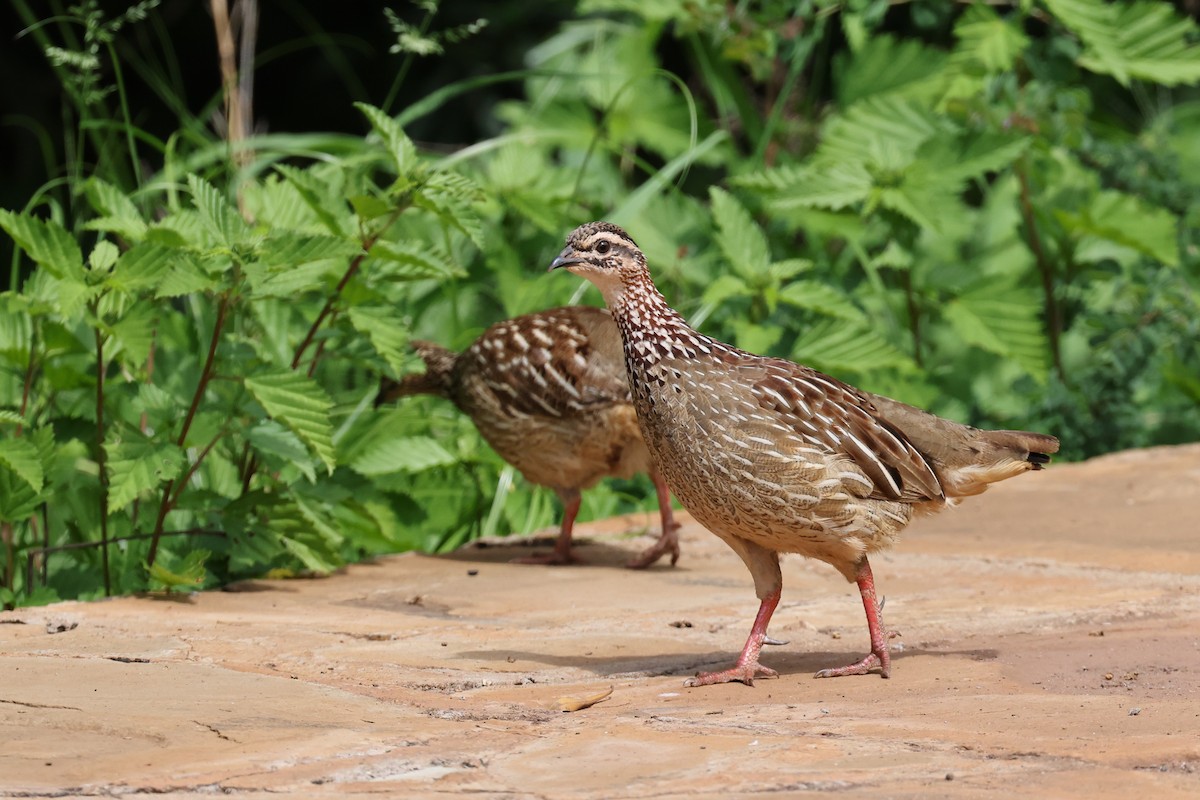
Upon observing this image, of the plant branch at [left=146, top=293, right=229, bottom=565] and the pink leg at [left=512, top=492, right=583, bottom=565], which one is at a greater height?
the plant branch at [left=146, top=293, right=229, bottom=565]

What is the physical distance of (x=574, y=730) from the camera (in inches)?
152

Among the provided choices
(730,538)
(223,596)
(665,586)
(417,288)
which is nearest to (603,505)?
(417,288)

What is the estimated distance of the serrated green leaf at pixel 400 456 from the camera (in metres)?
6.75

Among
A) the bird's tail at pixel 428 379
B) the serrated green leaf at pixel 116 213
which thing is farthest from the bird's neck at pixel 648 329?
the bird's tail at pixel 428 379

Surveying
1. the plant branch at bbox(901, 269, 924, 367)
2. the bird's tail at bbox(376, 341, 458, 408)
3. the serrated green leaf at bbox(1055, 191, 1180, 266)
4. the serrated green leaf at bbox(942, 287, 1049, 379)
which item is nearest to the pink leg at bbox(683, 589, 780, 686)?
the bird's tail at bbox(376, 341, 458, 408)

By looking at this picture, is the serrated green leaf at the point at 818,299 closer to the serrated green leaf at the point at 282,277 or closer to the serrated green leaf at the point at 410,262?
the serrated green leaf at the point at 410,262

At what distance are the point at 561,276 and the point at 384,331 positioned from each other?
7.46ft

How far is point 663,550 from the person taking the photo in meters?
6.63

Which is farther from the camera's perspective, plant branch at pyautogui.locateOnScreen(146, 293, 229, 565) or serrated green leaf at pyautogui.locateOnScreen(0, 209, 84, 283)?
plant branch at pyautogui.locateOnScreen(146, 293, 229, 565)

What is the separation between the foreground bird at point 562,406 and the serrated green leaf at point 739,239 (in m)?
1.03

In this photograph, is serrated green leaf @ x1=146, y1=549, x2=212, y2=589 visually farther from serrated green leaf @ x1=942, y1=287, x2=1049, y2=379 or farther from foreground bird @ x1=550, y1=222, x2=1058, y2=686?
serrated green leaf @ x1=942, y1=287, x2=1049, y2=379

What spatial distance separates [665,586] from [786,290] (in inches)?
81.5

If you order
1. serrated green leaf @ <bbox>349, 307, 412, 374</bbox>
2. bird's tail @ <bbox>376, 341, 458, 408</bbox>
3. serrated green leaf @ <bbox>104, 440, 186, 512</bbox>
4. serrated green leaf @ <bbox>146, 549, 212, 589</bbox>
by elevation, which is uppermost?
serrated green leaf @ <bbox>349, 307, 412, 374</bbox>

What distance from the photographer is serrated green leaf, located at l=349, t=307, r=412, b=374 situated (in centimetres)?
598
